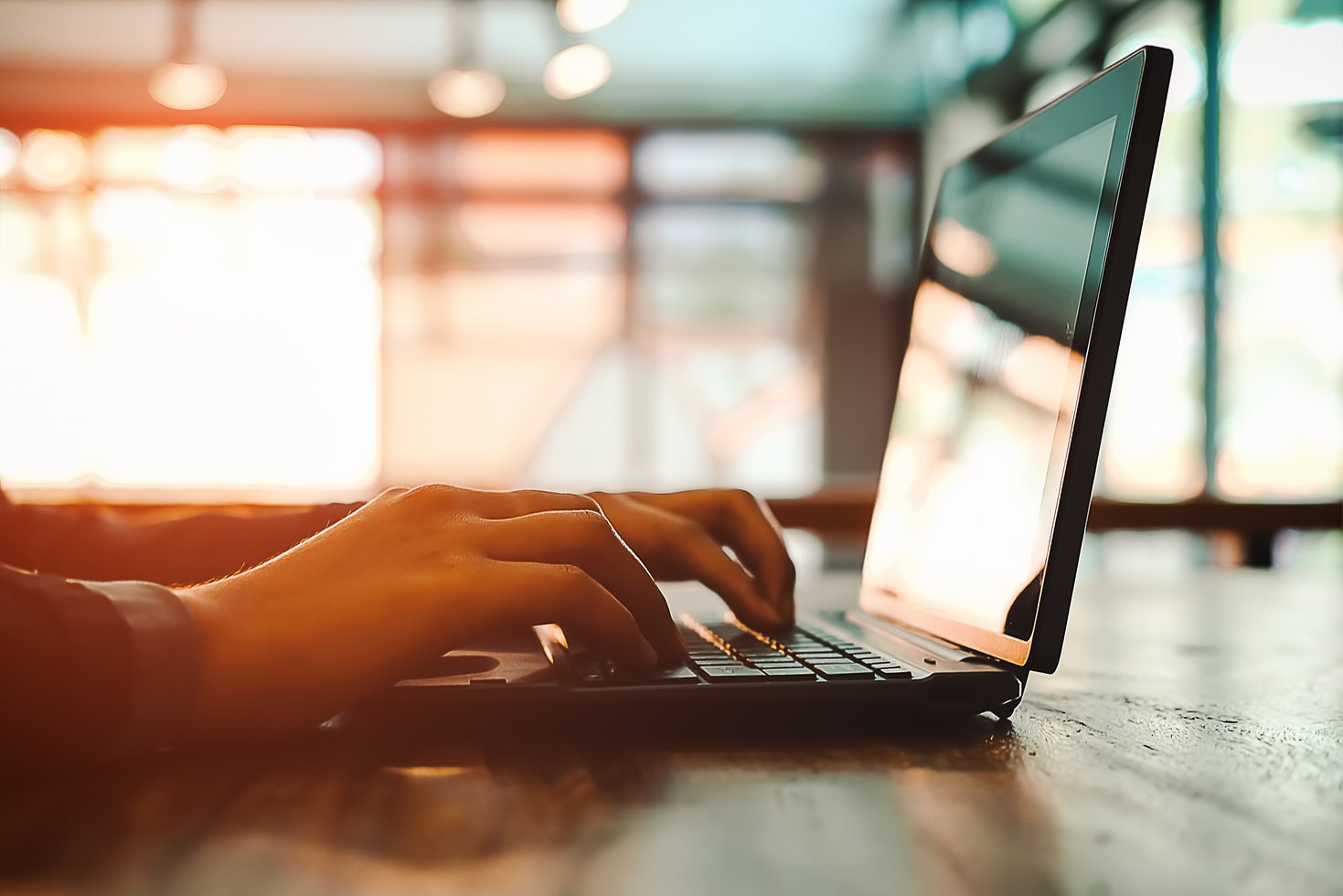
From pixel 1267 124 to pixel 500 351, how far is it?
403 centimetres

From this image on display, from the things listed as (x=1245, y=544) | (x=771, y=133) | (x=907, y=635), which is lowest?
(x=1245, y=544)

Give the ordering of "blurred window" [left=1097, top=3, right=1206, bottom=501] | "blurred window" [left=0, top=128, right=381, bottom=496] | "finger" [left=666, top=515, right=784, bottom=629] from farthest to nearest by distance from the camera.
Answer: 1. "blurred window" [left=0, top=128, right=381, bottom=496]
2. "blurred window" [left=1097, top=3, right=1206, bottom=501]
3. "finger" [left=666, top=515, right=784, bottom=629]

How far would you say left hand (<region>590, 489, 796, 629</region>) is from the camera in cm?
67

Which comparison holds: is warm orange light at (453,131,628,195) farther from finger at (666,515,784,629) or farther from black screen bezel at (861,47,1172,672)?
black screen bezel at (861,47,1172,672)

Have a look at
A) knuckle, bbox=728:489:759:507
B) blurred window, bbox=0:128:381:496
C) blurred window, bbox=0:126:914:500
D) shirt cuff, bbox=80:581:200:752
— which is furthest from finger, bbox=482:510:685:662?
blurred window, bbox=0:128:381:496

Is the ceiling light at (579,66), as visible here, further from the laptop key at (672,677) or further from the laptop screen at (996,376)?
the laptop key at (672,677)

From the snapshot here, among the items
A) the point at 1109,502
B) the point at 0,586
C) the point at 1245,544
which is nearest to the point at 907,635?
the point at 0,586

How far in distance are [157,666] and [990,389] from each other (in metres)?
0.47

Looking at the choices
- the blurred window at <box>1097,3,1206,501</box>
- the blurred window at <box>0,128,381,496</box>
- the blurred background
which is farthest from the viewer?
A: the blurred window at <box>0,128,381,496</box>

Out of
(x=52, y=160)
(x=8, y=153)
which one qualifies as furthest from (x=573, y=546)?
(x=8, y=153)

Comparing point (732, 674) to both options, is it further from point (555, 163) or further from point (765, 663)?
point (555, 163)

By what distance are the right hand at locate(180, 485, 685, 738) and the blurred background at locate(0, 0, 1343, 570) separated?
4.77 m

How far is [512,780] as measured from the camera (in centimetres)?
39

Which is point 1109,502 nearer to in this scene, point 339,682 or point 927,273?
point 927,273
